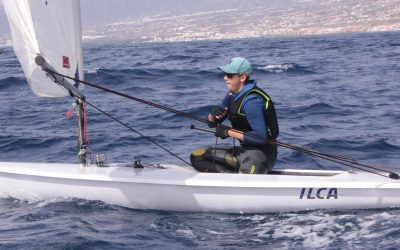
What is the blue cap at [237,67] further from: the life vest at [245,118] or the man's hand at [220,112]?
the man's hand at [220,112]

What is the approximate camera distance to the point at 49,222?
6586 millimetres

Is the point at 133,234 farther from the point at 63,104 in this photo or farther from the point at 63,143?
the point at 63,104

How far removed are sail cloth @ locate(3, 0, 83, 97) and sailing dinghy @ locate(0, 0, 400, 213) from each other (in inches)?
0.4

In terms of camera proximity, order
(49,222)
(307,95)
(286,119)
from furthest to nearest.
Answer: (307,95)
(286,119)
(49,222)

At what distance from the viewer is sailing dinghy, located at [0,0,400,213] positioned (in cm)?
675

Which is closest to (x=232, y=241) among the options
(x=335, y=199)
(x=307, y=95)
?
(x=335, y=199)

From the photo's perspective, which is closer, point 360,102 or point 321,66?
point 360,102

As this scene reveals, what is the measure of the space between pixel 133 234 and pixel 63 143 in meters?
5.17

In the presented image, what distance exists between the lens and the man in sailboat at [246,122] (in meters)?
6.77

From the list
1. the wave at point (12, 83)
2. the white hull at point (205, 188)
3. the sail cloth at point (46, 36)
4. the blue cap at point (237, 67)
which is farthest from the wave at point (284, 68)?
the sail cloth at point (46, 36)

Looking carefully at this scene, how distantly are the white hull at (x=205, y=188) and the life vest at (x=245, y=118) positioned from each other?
507 millimetres

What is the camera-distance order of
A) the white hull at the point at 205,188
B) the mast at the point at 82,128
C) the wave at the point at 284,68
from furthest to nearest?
the wave at the point at 284,68 < the mast at the point at 82,128 < the white hull at the point at 205,188

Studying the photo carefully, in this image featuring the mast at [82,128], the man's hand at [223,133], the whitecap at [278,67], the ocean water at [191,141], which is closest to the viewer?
the ocean water at [191,141]

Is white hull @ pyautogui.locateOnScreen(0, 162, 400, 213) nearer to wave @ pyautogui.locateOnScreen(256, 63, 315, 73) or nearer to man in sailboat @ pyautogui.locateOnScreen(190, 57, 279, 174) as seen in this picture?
man in sailboat @ pyautogui.locateOnScreen(190, 57, 279, 174)
